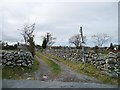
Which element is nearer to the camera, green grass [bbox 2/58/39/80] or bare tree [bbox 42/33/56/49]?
green grass [bbox 2/58/39/80]

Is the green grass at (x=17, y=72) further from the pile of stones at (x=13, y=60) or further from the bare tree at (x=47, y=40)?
the bare tree at (x=47, y=40)

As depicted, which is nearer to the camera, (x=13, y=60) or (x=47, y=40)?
(x=13, y=60)

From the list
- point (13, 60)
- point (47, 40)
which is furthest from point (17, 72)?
point (47, 40)

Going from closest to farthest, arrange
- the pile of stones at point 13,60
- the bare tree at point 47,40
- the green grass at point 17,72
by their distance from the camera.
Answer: the green grass at point 17,72, the pile of stones at point 13,60, the bare tree at point 47,40

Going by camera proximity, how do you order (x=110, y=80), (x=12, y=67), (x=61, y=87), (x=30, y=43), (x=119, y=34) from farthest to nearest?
(x=30, y=43)
(x=12, y=67)
(x=110, y=80)
(x=119, y=34)
(x=61, y=87)

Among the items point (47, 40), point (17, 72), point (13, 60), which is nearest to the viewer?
point (17, 72)

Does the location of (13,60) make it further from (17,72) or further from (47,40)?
(47,40)

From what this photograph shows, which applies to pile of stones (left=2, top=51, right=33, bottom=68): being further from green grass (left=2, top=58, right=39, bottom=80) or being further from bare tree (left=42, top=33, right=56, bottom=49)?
bare tree (left=42, top=33, right=56, bottom=49)

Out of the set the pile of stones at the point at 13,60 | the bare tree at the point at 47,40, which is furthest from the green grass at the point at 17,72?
the bare tree at the point at 47,40

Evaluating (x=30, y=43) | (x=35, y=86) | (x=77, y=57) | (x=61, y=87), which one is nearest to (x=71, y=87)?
(x=61, y=87)

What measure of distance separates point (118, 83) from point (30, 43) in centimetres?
1135

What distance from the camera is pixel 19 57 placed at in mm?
9703

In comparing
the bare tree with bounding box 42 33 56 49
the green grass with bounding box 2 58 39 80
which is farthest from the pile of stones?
the bare tree with bounding box 42 33 56 49

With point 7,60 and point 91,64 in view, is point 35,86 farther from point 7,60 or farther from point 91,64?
point 91,64
